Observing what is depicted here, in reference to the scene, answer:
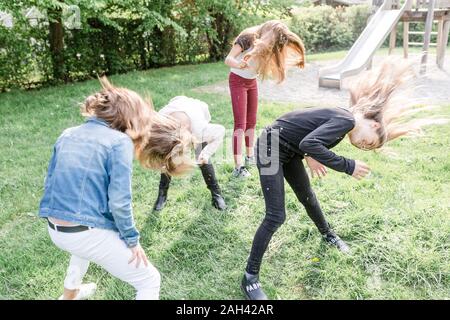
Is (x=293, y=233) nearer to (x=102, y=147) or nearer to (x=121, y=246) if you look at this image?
(x=121, y=246)

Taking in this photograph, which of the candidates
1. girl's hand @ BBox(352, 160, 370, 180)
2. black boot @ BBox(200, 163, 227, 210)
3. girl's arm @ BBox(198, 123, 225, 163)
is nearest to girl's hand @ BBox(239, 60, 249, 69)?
girl's arm @ BBox(198, 123, 225, 163)

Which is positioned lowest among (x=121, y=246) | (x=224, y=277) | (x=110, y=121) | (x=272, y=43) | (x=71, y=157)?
(x=224, y=277)

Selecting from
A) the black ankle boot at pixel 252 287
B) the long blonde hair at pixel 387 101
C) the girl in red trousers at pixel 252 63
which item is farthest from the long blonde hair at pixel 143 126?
the girl in red trousers at pixel 252 63

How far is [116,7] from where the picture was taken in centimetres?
917

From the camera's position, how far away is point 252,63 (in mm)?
3527

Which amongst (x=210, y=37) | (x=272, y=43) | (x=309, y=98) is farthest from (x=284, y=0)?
(x=272, y=43)

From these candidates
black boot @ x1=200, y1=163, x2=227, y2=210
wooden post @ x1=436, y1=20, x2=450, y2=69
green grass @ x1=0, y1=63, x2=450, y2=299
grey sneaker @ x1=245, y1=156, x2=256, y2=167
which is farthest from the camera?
wooden post @ x1=436, y1=20, x2=450, y2=69

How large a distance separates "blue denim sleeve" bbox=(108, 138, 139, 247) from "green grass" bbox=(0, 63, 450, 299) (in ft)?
2.74

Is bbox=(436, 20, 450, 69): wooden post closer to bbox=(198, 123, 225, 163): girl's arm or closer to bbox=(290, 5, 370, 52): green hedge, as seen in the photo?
bbox=(290, 5, 370, 52): green hedge

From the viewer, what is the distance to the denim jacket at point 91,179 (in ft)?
6.06

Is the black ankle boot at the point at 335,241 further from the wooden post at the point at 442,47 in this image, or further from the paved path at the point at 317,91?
the wooden post at the point at 442,47

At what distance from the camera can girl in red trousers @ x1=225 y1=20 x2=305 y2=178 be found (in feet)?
10.5

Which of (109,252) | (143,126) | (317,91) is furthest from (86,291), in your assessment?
(317,91)
